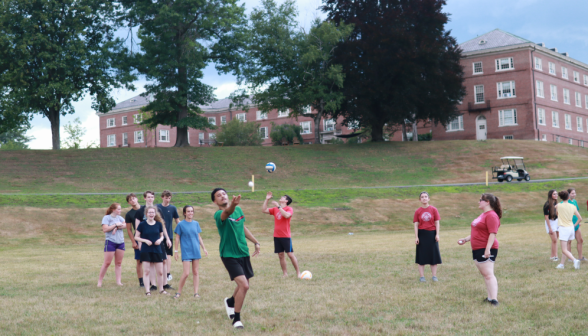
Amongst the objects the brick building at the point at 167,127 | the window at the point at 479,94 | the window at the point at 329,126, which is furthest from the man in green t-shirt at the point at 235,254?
the window at the point at 329,126

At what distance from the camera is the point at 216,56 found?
5466cm

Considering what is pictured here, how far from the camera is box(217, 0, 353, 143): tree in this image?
174 ft

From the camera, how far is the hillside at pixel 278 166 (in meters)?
40.3

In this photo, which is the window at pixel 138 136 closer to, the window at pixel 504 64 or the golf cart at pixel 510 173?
the window at pixel 504 64

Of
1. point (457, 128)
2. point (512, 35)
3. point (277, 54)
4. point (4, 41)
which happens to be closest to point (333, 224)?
point (277, 54)

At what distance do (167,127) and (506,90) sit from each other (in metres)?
58.3

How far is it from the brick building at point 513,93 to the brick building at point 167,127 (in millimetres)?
24383

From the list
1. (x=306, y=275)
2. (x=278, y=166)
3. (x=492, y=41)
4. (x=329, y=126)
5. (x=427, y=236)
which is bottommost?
(x=306, y=275)

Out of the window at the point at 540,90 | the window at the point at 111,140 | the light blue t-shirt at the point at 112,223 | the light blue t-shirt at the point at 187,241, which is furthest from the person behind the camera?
the window at the point at 111,140

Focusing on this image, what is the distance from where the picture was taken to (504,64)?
6731 centimetres

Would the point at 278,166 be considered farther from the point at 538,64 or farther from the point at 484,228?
the point at 538,64

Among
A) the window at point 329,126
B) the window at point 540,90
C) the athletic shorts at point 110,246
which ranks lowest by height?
the athletic shorts at point 110,246

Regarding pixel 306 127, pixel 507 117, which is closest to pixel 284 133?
pixel 306 127

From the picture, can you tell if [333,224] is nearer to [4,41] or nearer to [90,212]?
[90,212]
